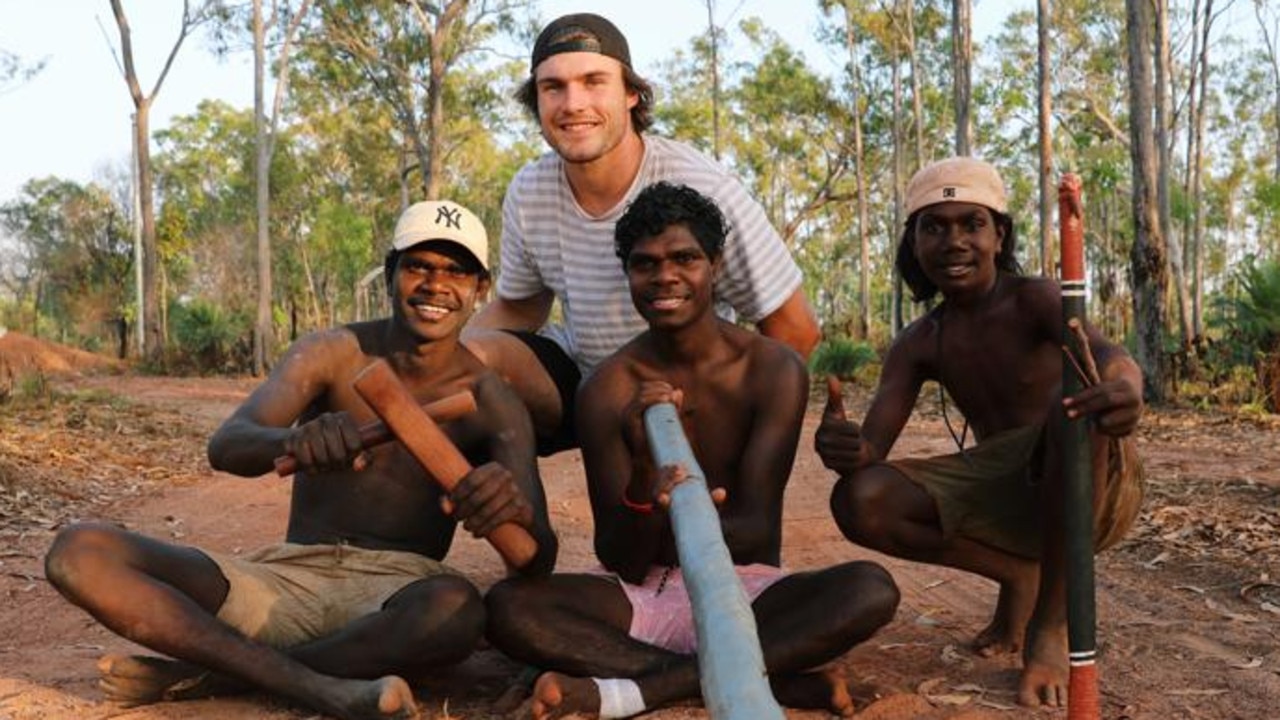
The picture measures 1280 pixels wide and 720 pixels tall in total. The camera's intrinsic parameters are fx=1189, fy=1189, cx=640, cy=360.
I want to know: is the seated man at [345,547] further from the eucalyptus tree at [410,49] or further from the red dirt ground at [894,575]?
the eucalyptus tree at [410,49]

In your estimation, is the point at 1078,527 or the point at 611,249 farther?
the point at 611,249

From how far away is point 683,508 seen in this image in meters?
2.07

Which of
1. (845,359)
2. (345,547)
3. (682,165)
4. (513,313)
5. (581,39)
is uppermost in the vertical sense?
(581,39)

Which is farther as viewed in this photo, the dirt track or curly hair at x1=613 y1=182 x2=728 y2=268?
curly hair at x1=613 y1=182 x2=728 y2=268

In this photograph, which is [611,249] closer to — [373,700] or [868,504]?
[868,504]

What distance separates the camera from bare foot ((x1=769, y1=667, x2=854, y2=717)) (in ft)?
8.20

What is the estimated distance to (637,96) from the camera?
347cm

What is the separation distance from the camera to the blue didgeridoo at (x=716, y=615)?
5.54 feet

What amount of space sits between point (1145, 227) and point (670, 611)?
322 inches

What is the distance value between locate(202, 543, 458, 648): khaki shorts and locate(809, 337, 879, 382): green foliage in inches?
481

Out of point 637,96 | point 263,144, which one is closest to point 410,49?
point 263,144

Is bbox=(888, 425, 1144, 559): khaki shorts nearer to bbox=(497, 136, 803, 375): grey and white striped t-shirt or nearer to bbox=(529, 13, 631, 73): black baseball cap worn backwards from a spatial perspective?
bbox=(497, 136, 803, 375): grey and white striped t-shirt

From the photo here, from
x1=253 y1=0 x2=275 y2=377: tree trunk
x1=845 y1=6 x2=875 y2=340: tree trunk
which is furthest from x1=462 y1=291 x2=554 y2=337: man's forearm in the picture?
x1=845 y1=6 x2=875 y2=340: tree trunk

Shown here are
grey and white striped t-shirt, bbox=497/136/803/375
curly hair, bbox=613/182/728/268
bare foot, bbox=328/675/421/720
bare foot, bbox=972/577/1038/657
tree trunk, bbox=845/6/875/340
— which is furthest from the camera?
tree trunk, bbox=845/6/875/340
